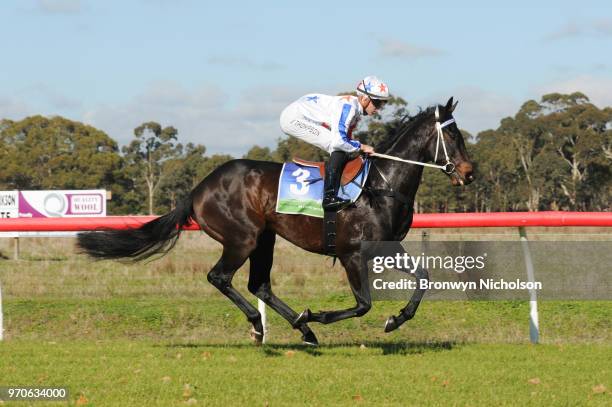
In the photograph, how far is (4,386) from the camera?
19.2 feet

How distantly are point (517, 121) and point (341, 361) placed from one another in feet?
228

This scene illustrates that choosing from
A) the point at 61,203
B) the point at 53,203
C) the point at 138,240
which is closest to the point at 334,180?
the point at 138,240

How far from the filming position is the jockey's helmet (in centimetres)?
744

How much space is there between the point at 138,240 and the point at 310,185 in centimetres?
176

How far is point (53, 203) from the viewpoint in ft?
110

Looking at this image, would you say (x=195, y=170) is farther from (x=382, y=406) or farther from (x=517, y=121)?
(x=382, y=406)

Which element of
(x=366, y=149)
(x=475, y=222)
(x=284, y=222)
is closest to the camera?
(x=366, y=149)

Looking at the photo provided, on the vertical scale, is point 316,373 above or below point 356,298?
below

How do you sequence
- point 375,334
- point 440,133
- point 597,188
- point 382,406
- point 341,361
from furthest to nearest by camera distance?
1. point 597,188
2. point 375,334
3. point 440,133
4. point 341,361
5. point 382,406

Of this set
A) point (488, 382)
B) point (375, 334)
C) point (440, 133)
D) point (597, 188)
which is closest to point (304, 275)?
point (375, 334)

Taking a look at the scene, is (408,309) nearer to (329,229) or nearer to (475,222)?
(329,229)

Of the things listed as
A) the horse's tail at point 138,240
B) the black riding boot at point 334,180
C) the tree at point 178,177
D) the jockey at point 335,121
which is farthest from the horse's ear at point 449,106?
the tree at point 178,177

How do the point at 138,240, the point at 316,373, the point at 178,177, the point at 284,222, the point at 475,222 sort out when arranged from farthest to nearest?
the point at 178,177 → the point at 475,222 → the point at 138,240 → the point at 284,222 → the point at 316,373

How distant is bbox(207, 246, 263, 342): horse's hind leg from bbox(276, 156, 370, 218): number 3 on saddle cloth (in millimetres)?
563
